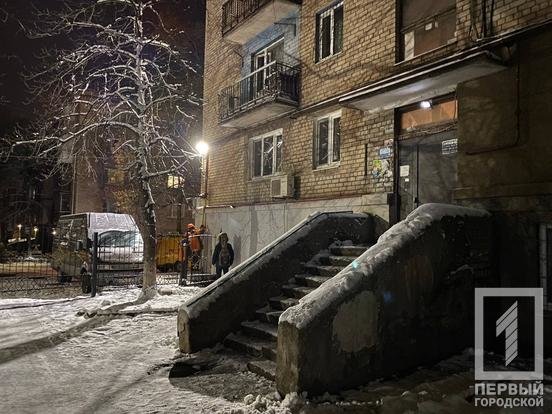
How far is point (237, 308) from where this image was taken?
22.9ft

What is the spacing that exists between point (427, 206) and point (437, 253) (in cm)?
72

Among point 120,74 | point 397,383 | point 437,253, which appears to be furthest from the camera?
point 120,74

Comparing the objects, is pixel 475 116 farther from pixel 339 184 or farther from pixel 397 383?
pixel 397 383

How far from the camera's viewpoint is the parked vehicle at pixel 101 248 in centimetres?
1272

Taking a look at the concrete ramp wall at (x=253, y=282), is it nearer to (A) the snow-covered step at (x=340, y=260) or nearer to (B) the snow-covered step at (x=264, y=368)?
(A) the snow-covered step at (x=340, y=260)

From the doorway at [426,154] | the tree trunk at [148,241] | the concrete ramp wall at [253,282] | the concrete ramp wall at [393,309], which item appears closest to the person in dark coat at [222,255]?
the tree trunk at [148,241]

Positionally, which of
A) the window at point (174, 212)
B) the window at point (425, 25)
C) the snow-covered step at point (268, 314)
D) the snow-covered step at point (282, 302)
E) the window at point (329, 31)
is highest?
the window at point (329, 31)

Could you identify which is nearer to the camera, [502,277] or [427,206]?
[427,206]

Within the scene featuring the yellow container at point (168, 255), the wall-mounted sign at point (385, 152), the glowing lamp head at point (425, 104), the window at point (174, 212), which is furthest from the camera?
the window at point (174, 212)

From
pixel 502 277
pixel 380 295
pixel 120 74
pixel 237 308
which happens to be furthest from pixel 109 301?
pixel 502 277

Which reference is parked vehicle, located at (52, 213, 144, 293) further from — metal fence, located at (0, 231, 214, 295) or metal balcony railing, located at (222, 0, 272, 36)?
metal balcony railing, located at (222, 0, 272, 36)

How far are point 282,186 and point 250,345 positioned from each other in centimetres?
610

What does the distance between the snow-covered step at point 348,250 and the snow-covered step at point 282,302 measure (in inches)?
56.4

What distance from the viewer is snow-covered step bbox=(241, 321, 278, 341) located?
20.9ft
